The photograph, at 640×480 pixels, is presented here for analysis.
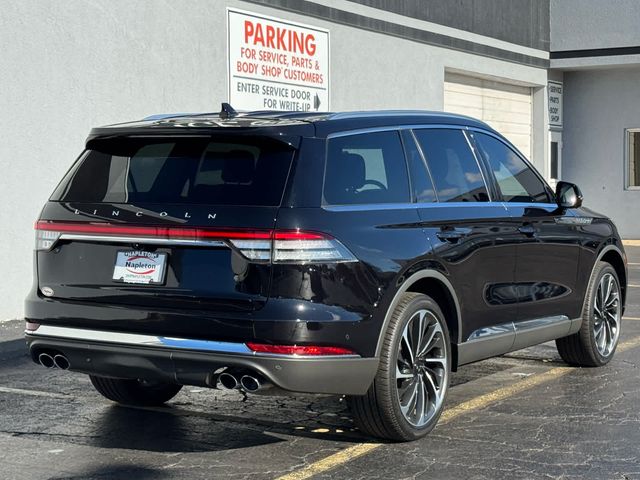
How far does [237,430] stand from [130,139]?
172 centimetres

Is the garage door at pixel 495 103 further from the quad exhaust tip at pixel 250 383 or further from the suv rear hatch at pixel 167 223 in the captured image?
the quad exhaust tip at pixel 250 383

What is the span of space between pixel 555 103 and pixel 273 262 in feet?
60.9

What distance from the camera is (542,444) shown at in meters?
6.13

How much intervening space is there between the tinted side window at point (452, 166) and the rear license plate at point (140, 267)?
5.87ft

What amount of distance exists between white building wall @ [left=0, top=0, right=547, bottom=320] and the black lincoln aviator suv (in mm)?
5306

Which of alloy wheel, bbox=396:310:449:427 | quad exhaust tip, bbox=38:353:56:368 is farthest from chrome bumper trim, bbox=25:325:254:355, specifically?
alloy wheel, bbox=396:310:449:427

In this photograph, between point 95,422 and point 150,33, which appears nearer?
point 95,422

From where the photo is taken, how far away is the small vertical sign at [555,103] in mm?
22891

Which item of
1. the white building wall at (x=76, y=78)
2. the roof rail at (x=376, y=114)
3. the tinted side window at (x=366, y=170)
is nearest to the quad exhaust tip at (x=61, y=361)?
the tinted side window at (x=366, y=170)

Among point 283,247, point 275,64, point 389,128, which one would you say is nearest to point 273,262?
point 283,247

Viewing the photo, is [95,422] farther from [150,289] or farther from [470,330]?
[470,330]

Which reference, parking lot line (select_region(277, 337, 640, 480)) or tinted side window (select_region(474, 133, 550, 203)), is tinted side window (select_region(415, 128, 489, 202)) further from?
parking lot line (select_region(277, 337, 640, 480))

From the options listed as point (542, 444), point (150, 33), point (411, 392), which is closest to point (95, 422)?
point (411, 392)

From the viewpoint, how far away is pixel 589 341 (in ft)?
27.5
